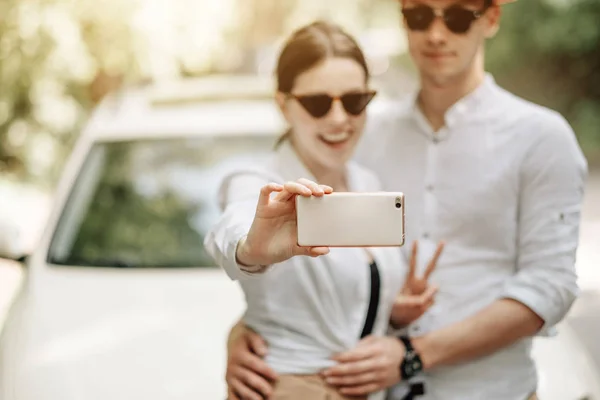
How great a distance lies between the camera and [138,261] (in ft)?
11.0

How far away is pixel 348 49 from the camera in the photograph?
2.01 meters

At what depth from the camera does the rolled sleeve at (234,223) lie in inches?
69.4

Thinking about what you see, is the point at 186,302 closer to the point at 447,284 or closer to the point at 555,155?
the point at 447,284

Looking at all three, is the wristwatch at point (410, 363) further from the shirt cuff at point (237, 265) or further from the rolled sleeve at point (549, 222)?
the shirt cuff at point (237, 265)

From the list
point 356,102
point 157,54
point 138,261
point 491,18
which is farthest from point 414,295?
point 157,54

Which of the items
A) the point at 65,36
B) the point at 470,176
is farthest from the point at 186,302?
the point at 65,36

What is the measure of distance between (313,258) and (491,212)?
43 cm

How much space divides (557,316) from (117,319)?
140 cm

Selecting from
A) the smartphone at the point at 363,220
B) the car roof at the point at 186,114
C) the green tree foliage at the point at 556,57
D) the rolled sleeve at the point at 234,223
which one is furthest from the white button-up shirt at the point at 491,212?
the green tree foliage at the point at 556,57

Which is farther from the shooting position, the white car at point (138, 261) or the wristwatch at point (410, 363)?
the white car at point (138, 261)

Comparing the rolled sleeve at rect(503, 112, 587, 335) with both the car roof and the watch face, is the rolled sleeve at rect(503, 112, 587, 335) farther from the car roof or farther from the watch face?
the car roof

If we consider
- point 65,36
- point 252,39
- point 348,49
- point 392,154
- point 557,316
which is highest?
point 348,49

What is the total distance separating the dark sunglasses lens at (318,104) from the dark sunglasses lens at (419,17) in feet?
1.13

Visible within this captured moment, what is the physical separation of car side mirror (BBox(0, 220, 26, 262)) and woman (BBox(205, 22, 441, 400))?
1.58 m
